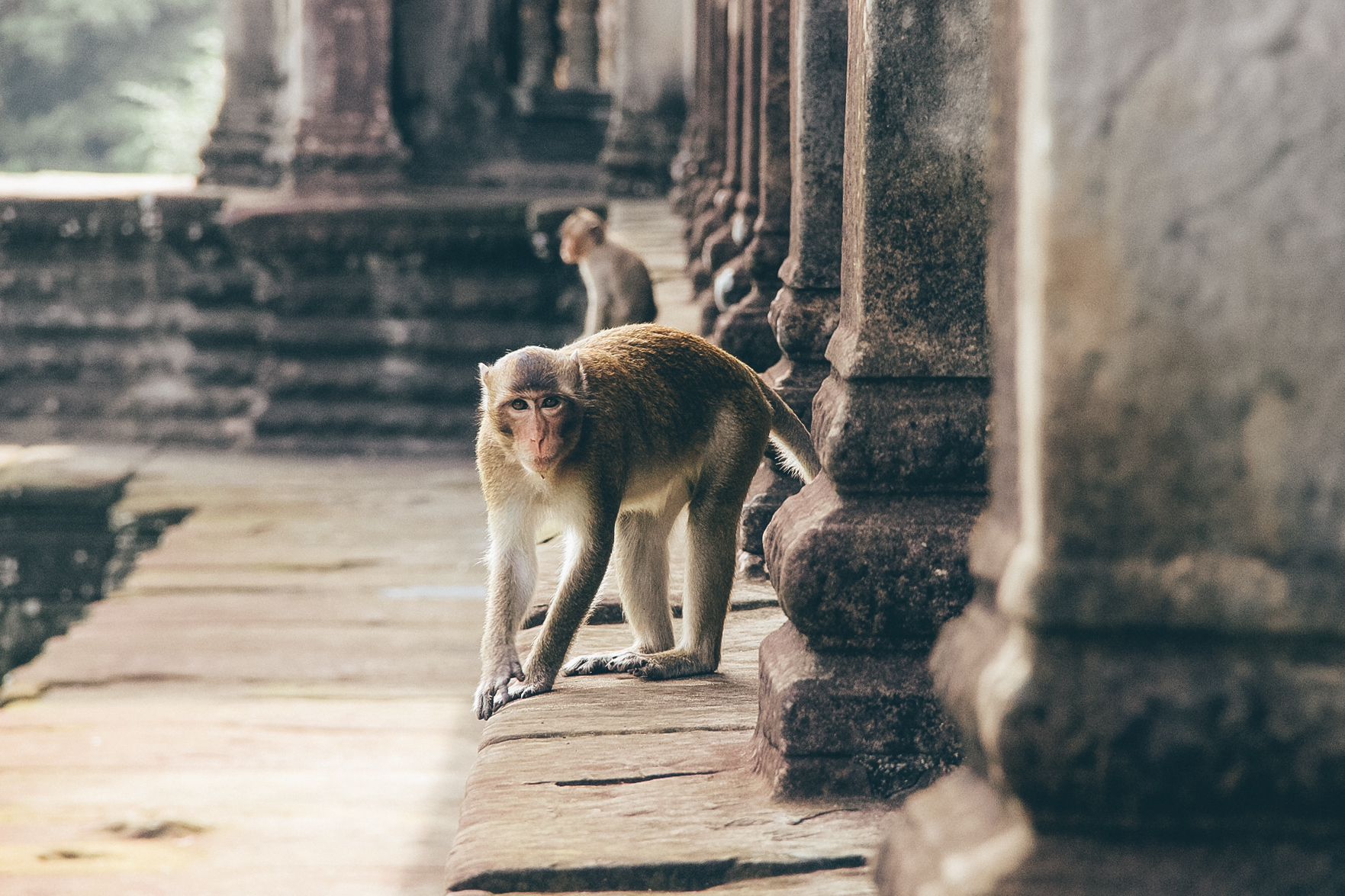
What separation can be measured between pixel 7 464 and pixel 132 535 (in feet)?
6.30

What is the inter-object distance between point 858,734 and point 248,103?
34.0 ft

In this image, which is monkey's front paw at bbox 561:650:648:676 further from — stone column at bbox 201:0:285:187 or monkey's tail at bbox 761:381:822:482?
stone column at bbox 201:0:285:187

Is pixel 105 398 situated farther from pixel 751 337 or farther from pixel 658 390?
pixel 658 390

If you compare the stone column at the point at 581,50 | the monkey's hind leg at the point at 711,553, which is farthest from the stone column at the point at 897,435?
the stone column at the point at 581,50

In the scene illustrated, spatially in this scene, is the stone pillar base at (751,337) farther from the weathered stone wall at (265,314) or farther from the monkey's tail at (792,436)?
the weathered stone wall at (265,314)

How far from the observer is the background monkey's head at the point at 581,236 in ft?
18.8

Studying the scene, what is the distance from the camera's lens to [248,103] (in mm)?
11023

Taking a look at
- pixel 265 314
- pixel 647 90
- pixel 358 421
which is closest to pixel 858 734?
pixel 358 421

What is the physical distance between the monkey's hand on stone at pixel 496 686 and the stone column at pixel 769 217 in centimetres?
130

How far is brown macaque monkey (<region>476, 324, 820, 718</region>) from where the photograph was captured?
2.24 metres

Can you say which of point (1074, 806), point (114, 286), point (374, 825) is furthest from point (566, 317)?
point (1074, 806)

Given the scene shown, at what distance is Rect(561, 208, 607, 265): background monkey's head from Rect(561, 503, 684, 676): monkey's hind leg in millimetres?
3318

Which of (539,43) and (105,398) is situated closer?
(105,398)

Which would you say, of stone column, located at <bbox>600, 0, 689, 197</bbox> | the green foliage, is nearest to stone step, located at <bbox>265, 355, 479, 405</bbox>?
stone column, located at <bbox>600, 0, 689, 197</bbox>
